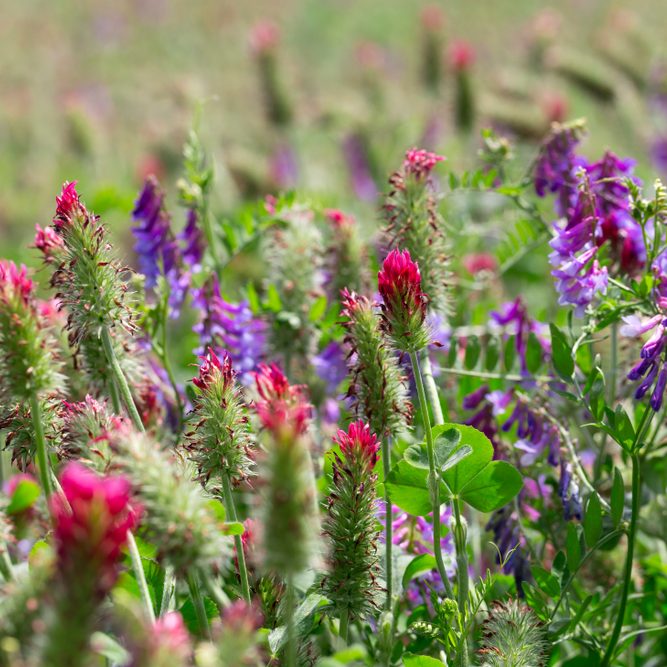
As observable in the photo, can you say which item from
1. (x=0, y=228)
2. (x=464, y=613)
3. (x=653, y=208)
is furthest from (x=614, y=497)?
(x=0, y=228)

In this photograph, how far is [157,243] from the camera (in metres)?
2.56

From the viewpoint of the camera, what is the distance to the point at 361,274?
8.37 feet

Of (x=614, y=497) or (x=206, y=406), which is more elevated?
(x=206, y=406)

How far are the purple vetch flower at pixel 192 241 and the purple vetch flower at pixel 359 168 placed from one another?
3688 millimetres

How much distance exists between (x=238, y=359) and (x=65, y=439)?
0.89m

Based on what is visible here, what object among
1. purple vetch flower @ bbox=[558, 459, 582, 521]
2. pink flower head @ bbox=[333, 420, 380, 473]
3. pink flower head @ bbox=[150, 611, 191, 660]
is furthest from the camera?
purple vetch flower @ bbox=[558, 459, 582, 521]

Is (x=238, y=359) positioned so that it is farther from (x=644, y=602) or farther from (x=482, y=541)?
(x=644, y=602)

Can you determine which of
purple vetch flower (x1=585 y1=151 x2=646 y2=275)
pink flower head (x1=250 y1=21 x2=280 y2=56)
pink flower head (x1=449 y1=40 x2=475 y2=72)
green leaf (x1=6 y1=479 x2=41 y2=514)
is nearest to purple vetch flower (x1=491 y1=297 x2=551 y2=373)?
purple vetch flower (x1=585 y1=151 x2=646 y2=275)

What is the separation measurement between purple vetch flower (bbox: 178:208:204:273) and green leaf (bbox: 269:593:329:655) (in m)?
1.23

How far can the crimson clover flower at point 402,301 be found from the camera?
1.54 meters

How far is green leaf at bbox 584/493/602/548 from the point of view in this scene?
5.70 feet

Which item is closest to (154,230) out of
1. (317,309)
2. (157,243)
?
(157,243)

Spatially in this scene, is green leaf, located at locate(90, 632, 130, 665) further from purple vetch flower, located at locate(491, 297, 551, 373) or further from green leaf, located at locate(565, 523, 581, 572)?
purple vetch flower, located at locate(491, 297, 551, 373)

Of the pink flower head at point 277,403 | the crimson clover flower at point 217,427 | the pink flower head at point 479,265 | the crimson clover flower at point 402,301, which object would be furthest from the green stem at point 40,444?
the pink flower head at point 479,265
